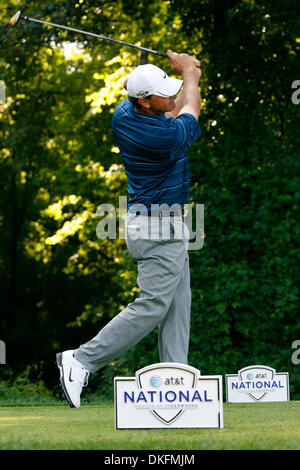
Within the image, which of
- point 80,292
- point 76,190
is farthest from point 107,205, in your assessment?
point 80,292

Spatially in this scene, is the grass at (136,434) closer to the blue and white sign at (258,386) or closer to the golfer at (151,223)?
the golfer at (151,223)

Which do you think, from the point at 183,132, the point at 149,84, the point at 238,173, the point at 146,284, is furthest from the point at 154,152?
the point at 238,173

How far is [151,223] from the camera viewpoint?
13.1 ft

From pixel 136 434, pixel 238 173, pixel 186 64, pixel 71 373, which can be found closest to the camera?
pixel 136 434

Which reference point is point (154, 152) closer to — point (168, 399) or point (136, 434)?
point (168, 399)

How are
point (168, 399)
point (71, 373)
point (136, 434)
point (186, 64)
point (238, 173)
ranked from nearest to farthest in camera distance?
point (136, 434) → point (168, 399) → point (71, 373) → point (186, 64) → point (238, 173)

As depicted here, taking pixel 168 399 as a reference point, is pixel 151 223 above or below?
above

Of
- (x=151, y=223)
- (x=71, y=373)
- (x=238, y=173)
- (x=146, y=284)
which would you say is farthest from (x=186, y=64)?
(x=238, y=173)

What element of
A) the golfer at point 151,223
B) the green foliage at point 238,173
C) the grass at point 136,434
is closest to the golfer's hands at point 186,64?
the golfer at point 151,223

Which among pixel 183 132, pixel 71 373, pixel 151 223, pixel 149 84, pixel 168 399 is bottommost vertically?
pixel 168 399

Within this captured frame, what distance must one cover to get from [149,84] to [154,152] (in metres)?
0.36

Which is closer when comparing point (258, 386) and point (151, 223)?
point (151, 223)

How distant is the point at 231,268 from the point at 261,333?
2.48 feet

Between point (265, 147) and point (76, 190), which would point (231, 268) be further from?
point (76, 190)
